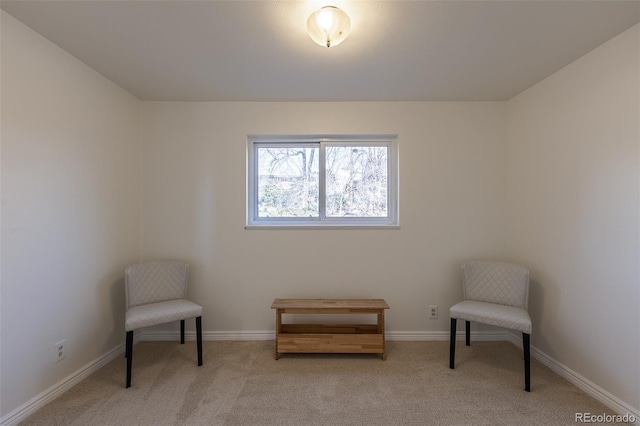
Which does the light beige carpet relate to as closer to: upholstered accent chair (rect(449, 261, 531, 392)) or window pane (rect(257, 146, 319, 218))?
upholstered accent chair (rect(449, 261, 531, 392))

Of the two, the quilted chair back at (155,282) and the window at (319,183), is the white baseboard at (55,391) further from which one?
the window at (319,183)

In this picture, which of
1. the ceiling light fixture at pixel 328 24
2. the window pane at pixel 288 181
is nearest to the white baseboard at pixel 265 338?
the window pane at pixel 288 181

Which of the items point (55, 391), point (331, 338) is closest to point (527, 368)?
point (331, 338)

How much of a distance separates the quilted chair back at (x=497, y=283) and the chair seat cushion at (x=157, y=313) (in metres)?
2.32

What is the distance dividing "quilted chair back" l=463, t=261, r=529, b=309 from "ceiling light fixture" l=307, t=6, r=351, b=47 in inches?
84.0

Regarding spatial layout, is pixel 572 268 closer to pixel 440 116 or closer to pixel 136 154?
pixel 440 116

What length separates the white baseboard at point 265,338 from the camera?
167 centimetres

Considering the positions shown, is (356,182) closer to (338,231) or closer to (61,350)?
(338,231)

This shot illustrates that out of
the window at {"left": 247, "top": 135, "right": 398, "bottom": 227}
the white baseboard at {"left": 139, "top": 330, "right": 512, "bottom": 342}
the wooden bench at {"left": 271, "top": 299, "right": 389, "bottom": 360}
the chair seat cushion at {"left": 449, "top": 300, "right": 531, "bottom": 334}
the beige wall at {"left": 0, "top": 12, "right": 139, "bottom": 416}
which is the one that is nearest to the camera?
the beige wall at {"left": 0, "top": 12, "right": 139, "bottom": 416}

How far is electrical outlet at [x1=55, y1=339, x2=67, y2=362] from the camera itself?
1.86 metres

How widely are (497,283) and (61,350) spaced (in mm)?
3305

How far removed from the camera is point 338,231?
2.71m

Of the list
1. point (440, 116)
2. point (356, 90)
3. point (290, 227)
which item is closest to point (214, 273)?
point (290, 227)

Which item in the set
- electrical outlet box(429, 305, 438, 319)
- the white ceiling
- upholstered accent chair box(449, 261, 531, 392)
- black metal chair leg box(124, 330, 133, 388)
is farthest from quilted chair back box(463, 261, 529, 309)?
black metal chair leg box(124, 330, 133, 388)
